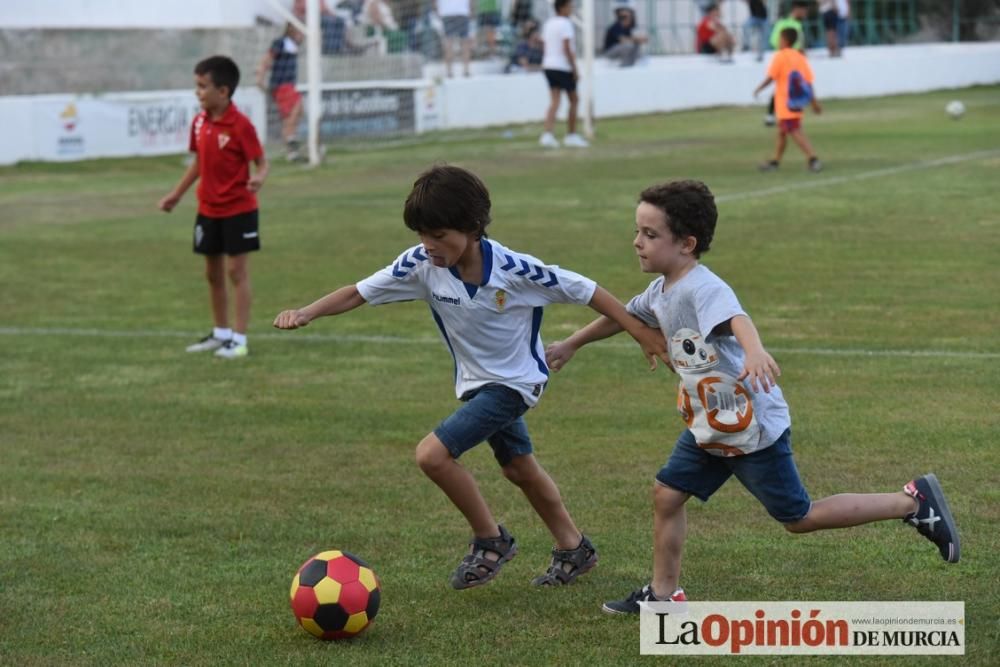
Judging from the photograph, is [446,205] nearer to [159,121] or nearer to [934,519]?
[934,519]

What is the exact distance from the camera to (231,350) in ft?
34.5

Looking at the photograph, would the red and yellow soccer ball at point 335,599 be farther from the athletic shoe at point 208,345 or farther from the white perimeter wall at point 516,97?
the white perimeter wall at point 516,97

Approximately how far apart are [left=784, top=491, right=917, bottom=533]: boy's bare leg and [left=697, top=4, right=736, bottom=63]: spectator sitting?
34.0 metres

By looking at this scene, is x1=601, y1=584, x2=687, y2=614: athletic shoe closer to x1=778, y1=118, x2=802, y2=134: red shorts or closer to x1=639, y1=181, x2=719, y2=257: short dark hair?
x1=639, y1=181, x2=719, y2=257: short dark hair

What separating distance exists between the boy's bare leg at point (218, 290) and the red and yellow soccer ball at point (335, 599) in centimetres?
555

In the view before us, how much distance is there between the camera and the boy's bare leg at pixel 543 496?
5.70 meters

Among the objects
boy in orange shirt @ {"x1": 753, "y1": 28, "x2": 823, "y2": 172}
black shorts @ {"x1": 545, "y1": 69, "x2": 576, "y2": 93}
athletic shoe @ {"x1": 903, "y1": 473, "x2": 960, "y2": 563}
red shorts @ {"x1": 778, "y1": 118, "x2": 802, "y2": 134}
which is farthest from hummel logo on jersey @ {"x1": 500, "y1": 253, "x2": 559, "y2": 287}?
black shorts @ {"x1": 545, "y1": 69, "x2": 576, "y2": 93}

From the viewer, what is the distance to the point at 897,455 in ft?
24.3

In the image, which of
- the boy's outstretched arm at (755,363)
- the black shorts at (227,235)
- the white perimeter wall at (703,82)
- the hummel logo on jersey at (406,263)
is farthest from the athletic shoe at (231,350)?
the white perimeter wall at (703,82)

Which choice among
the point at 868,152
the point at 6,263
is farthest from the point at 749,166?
the point at 6,263

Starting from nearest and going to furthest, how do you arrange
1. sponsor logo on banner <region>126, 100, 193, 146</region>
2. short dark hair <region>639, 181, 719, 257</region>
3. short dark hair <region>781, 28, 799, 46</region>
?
1. short dark hair <region>639, 181, 719, 257</region>
2. short dark hair <region>781, 28, 799, 46</region>
3. sponsor logo on banner <region>126, 100, 193, 146</region>

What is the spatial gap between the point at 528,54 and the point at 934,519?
28.7 metres

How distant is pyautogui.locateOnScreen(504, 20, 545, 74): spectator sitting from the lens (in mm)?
33094

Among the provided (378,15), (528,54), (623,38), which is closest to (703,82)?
(623,38)
